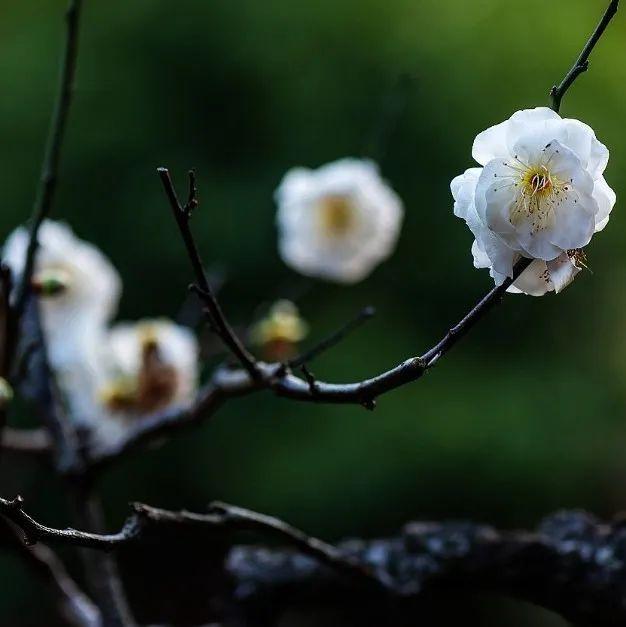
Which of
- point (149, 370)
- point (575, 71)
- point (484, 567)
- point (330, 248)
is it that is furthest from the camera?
point (330, 248)

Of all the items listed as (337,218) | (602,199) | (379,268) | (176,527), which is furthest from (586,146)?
(379,268)

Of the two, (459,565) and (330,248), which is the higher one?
(330,248)

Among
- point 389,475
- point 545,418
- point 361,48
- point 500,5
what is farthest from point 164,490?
point 500,5

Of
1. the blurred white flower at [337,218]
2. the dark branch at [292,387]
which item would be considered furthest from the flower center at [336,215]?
the dark branch at [292,387]

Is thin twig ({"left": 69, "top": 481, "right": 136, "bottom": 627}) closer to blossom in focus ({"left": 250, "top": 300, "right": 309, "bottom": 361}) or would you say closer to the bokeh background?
blossom in focus ({"left": 250, "top": 300, "right": 309, "bottom": 361})

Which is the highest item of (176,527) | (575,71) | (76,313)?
(76,313)

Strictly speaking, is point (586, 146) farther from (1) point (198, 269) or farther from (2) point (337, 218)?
(2) point (337, 218)

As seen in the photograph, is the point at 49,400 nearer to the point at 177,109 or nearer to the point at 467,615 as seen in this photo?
the point at 467,615
